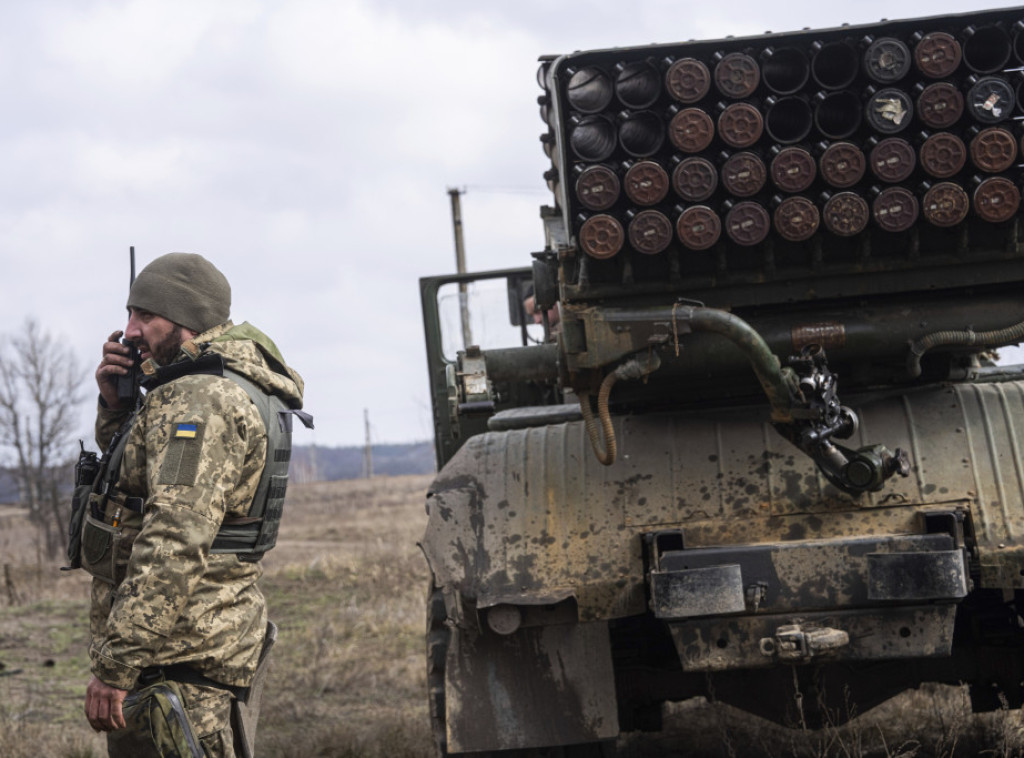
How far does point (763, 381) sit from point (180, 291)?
1912mm

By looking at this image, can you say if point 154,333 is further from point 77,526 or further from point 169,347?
point 77,526

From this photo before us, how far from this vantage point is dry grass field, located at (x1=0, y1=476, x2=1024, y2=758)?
5914 millimetres

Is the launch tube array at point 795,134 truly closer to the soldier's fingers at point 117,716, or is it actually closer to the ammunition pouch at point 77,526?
the ammunition pouch at point 77,526

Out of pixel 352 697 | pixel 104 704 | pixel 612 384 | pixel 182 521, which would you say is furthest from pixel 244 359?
pixel 352 697

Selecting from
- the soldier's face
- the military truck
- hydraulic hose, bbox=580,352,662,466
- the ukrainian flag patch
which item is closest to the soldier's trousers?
the ukrainian flag patch

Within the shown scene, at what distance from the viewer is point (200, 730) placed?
143 inches

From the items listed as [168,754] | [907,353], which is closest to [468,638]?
[168,754]

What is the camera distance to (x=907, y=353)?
4.41m

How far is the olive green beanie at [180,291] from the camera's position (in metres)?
3.96

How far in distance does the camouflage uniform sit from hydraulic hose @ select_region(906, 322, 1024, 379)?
224 cm

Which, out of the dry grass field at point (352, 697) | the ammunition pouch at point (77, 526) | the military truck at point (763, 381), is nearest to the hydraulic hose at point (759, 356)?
the military truck at point (763, 381)

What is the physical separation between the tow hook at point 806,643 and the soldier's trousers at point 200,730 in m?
1.76

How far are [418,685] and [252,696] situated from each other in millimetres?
4838

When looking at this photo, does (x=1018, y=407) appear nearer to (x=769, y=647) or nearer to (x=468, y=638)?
(x=769, y=647)
